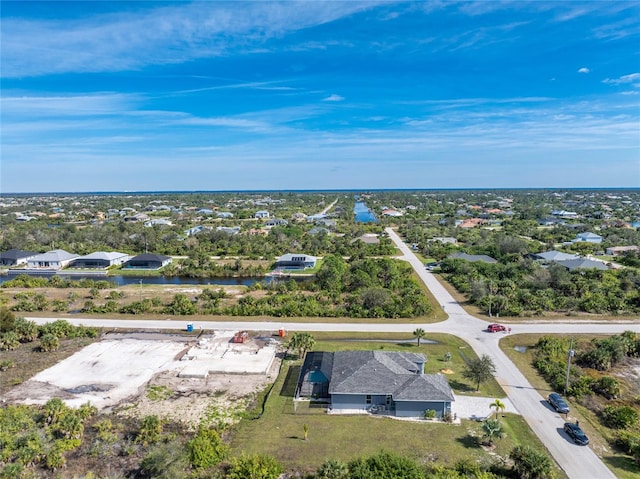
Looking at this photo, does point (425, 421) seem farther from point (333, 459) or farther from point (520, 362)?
point (520, 362)

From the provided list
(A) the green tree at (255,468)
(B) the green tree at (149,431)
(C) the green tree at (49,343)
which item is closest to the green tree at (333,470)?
(A) the green tree at (255,468)

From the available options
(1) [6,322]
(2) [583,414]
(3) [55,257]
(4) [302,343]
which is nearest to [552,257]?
(2) [583,414]

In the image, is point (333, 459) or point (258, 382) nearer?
point (333, 459)

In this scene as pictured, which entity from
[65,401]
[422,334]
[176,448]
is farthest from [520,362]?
[65,401]

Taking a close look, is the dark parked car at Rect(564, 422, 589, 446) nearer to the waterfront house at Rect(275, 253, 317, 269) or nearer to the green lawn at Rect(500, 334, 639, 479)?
the green lawn at Rect(500, 334, 639, 479)

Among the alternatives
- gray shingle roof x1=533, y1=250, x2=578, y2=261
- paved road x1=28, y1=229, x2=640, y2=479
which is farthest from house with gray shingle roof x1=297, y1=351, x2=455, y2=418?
gray shingle roof x1=533, y1=250, x2=578, y2=261

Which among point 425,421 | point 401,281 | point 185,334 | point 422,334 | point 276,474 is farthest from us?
point 401,281

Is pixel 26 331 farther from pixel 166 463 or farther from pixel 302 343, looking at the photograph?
pixel 166 463
